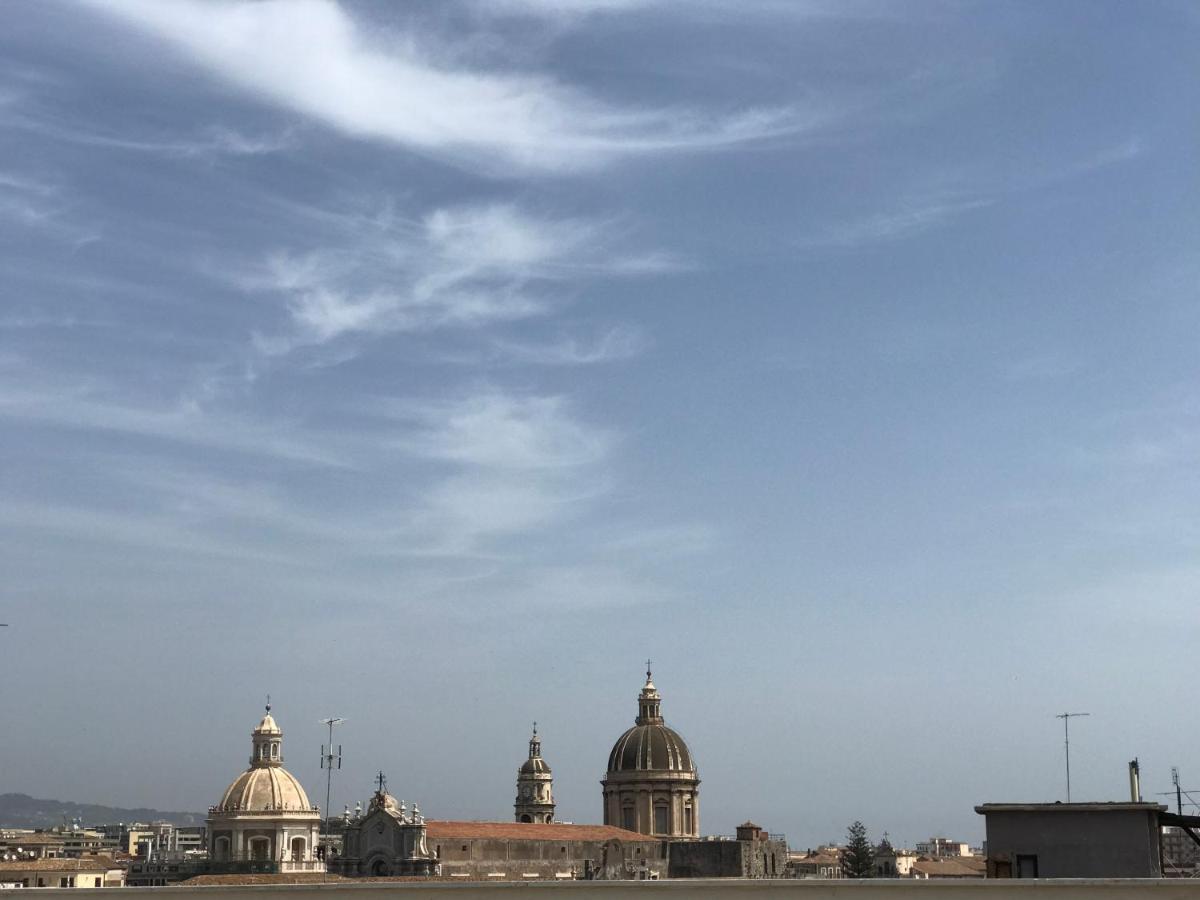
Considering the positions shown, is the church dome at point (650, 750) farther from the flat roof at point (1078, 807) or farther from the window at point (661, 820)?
the flat roof at point (1078, 807)

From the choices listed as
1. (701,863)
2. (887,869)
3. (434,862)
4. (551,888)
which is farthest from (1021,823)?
(887,869)

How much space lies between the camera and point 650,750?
113250 millimetres

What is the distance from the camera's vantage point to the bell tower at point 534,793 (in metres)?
113

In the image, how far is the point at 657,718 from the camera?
116312 millimetres

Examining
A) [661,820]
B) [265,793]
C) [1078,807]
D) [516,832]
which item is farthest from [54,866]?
[1078,807]

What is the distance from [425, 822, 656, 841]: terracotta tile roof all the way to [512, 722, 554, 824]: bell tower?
51.7ft

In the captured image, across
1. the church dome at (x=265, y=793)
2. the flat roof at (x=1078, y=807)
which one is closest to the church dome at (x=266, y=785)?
the church dome at (x=265, y=793)

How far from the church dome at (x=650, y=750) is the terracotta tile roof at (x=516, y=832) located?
1500 cm

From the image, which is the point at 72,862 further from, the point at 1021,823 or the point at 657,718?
the point at 1021,823

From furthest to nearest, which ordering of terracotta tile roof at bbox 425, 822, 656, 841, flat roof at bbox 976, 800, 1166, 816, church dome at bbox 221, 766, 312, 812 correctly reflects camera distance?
church dome at bbox 221, 766, 312, 812 < terracotta tile roof at bbox 425, 822, 656, 841 < flat roof at bbox 976, 800, 1166, 816

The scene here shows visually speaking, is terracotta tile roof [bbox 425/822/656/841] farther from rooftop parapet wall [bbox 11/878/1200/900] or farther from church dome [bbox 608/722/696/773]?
rooftop parapet wall [bbox 11/878/1200/900]

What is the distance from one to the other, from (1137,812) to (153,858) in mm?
94103

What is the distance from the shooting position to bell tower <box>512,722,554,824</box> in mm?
112875

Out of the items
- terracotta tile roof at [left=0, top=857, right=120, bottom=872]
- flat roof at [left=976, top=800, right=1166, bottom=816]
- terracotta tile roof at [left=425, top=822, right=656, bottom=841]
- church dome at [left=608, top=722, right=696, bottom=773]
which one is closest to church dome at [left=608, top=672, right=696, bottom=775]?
church dome at [left=608, top=722, right=696, bottom=773]
